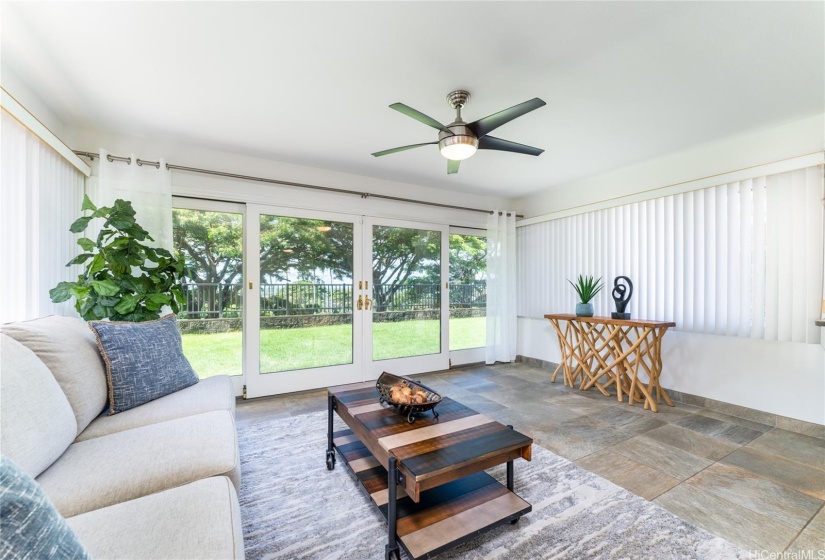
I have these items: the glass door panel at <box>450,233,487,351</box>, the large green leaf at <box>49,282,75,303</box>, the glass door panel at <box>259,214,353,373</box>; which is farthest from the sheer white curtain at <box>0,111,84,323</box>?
the glass door panel at <box>450,233,487,351</box>

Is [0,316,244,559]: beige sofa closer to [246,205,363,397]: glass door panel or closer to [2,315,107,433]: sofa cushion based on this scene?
[2,315,107,433]: sofa cushion

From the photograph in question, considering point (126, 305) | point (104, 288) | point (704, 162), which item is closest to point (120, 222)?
point (104, 288)

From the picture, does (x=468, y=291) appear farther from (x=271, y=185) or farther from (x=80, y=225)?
(x=80, y=225)

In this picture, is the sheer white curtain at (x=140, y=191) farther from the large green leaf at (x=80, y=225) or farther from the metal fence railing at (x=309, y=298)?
the metal fence railing at (x=309, y=298)

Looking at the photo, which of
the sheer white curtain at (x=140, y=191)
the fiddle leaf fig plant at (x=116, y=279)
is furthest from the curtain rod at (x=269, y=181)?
the fiddle leaf fig plant at (x=116, y=279)

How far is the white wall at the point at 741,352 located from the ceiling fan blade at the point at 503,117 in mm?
2274

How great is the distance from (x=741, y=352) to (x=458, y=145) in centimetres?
308

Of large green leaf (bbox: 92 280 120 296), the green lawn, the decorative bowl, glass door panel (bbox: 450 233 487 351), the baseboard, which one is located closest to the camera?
the decorative bowl

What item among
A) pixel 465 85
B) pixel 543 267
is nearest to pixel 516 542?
pixel 465 85

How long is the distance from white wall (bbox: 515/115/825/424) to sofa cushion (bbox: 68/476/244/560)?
3.87 meters

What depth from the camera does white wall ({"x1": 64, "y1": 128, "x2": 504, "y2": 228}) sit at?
2.89 meters

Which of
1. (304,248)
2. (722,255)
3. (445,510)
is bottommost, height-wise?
(445,510)

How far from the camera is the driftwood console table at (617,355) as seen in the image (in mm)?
3152

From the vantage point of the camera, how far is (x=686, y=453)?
224 cm
